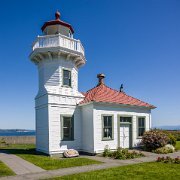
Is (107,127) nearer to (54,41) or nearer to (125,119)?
(125,119)

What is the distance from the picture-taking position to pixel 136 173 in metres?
10.2

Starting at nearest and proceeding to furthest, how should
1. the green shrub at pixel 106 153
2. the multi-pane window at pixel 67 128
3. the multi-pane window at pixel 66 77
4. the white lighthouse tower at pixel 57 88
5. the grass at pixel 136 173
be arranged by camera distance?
the grass at pixel 136 173 → the green shrub at pixel 106 153 → the white lighthouse tower at pixel 57 88 → the multi-pane window at pixel 67 128 → the multi-pane window at pixel 66 77

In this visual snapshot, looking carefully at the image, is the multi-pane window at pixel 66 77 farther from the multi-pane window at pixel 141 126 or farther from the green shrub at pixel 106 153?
the multi-pane window at pixel 141 126

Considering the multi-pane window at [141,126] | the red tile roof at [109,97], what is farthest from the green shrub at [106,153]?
the multi-pane window at [141,126]

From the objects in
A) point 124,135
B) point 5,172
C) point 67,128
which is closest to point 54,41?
point 67,128

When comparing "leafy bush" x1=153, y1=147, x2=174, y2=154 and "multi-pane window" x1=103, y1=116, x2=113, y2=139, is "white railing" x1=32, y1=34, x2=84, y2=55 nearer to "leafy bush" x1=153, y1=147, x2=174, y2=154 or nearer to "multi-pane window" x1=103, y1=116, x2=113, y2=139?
"multi-pane window" x1=103, y1=116, x2=113, y2=139

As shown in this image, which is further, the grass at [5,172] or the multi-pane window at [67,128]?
the multi-pane window at [67,128]

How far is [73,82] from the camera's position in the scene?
18.1 meters

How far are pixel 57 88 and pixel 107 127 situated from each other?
473 centimetres

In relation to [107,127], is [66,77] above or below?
above

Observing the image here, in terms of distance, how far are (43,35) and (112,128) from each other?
360 inches

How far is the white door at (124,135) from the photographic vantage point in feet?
59.7

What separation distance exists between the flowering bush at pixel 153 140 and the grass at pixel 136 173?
626 centimetres

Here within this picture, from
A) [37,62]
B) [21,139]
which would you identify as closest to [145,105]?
[37,62]
